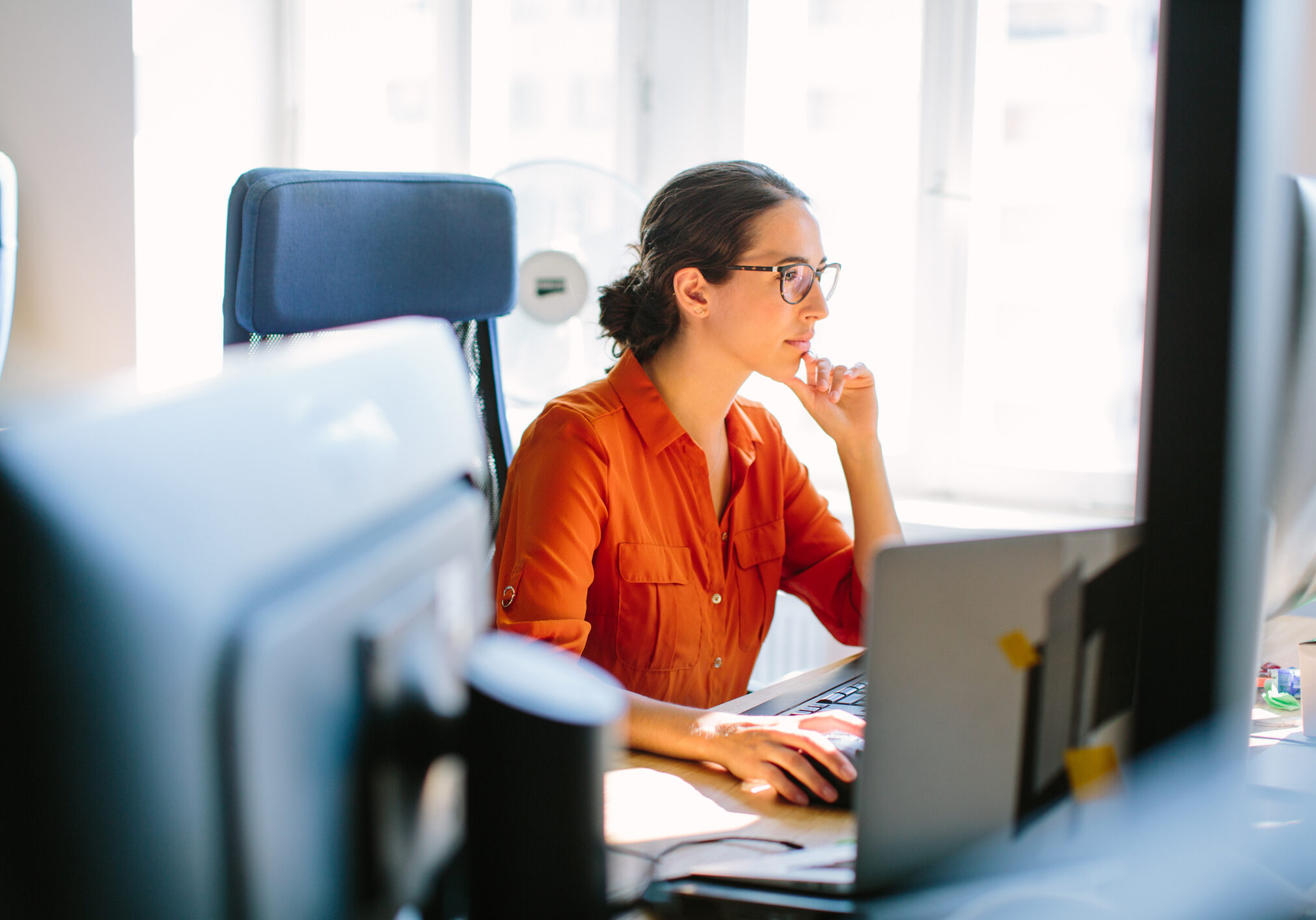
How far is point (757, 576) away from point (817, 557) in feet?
0.42

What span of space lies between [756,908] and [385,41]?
3.03m

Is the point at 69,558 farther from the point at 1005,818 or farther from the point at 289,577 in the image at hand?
the point at 1005,818

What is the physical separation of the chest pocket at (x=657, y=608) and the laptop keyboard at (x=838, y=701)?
28 cm

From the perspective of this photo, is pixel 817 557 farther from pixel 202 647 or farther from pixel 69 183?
pixel 69 183

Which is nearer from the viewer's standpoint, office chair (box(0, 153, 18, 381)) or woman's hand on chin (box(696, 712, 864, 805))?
woman's hand on chin (box(696, 712, 864, 805))

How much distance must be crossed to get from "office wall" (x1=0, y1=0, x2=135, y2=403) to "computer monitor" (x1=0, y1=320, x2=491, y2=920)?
8.62ft

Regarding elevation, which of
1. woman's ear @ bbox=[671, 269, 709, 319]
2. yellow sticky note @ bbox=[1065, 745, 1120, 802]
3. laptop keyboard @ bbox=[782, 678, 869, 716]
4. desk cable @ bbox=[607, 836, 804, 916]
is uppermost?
woman's ear @ bbox=[671, 269, 709, 319]

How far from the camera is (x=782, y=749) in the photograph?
971 millimetres

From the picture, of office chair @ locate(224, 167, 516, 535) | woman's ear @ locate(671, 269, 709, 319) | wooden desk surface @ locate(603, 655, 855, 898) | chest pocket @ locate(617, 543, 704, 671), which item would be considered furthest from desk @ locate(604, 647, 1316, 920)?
woman's ear @ locate(671, 269, 709, 319)

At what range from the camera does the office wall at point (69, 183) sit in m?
2.61

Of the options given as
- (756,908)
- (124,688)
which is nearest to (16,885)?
(124,688)

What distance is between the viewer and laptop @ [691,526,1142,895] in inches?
25.6

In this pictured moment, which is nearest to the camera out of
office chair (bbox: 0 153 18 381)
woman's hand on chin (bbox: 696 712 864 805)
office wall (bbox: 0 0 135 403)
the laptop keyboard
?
woman's hand on chin (bbox: 696 712 864 805)

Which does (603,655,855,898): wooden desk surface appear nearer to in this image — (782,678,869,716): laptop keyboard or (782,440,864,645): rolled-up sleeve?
(782,678,869,716): laptop keyboard
